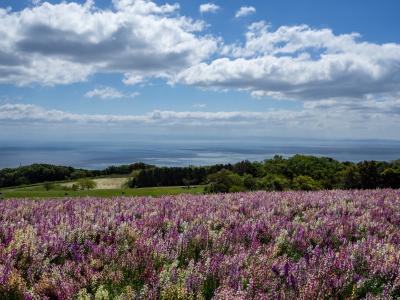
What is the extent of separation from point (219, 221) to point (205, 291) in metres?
3.05

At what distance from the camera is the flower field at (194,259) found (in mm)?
3547

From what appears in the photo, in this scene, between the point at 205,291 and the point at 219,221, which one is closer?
the point at 205,291

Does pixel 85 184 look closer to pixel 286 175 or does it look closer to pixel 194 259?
pixel 286 175

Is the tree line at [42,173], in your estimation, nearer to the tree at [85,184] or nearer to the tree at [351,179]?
→ the tree at [85,184]

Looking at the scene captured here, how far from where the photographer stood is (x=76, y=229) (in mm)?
5465

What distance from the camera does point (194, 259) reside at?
489cm

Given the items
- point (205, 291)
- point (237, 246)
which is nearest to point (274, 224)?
point (237, 246)

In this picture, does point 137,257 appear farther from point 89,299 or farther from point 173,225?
point 173,225

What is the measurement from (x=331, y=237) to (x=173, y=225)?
93.6 inches

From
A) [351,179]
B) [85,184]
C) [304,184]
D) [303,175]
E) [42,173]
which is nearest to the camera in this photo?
[351,179]

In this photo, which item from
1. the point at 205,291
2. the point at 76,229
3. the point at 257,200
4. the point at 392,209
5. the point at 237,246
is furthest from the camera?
the point at 257,200

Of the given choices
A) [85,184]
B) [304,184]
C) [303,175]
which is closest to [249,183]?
[304,184]

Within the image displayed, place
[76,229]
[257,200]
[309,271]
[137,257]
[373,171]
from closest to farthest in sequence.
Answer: [309,271] → [137,257] → [76,229] → [257,200] → [373,171]

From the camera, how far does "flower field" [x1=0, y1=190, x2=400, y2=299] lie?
3547 mm
